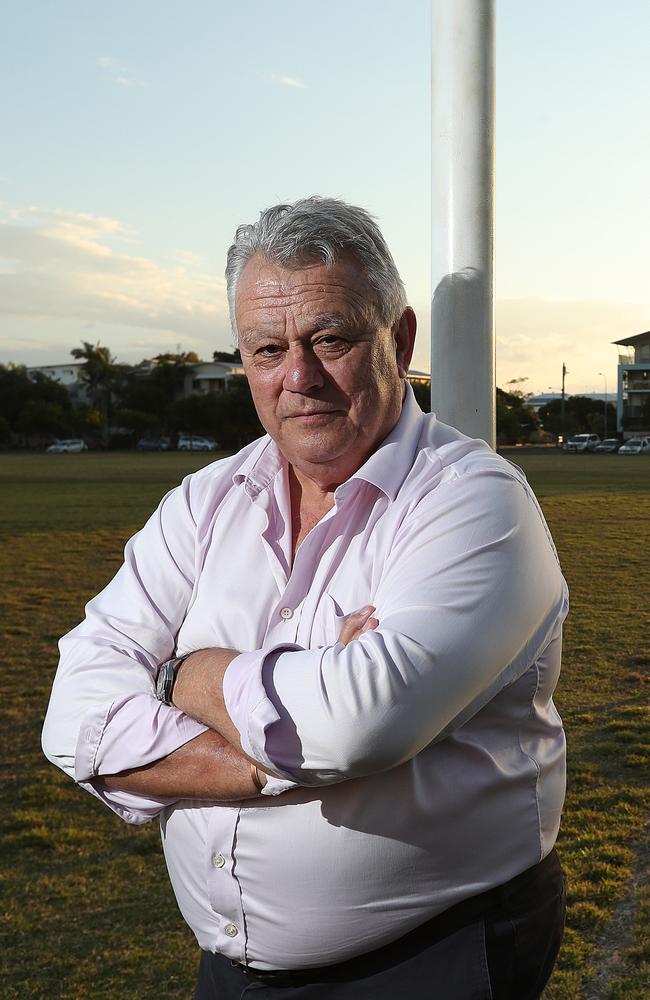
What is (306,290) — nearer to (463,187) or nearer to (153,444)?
(463,187)

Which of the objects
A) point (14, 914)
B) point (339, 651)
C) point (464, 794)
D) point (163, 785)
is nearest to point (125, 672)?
point (163, 785)

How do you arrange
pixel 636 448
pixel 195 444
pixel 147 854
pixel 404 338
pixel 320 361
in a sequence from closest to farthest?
pixel 320 361 → pixel 404 338 → pixel 147 854 → pixel 636 448 → pixel 195 444

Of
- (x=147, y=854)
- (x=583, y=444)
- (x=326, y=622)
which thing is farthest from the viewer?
(x=583, y=444)

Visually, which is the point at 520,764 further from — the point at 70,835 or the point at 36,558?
the point at 36,558

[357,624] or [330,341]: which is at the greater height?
[330,341]

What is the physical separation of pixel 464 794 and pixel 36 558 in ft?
46.2

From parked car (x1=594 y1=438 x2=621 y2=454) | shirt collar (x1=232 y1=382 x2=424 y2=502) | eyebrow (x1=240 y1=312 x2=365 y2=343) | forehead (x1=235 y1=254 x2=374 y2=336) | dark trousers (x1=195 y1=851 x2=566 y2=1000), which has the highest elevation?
forehead (x1=235 y1=254 x2=374 y2=336)

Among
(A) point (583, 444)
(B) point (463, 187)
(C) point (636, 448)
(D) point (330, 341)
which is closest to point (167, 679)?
(D) point (330, 341)

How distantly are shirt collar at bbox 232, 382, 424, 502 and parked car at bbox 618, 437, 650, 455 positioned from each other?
65.4 metres

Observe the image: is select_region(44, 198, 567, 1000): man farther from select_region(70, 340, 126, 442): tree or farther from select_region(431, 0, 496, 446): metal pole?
select_region(70, 340, 126, 442): tree

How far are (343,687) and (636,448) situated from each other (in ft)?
221

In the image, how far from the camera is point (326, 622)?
174cm

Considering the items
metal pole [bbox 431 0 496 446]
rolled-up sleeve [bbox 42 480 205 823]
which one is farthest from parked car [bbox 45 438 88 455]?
rolled-up sleeve [bbox 42 480 205 823]

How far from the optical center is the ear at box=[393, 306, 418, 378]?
1.95 metres
